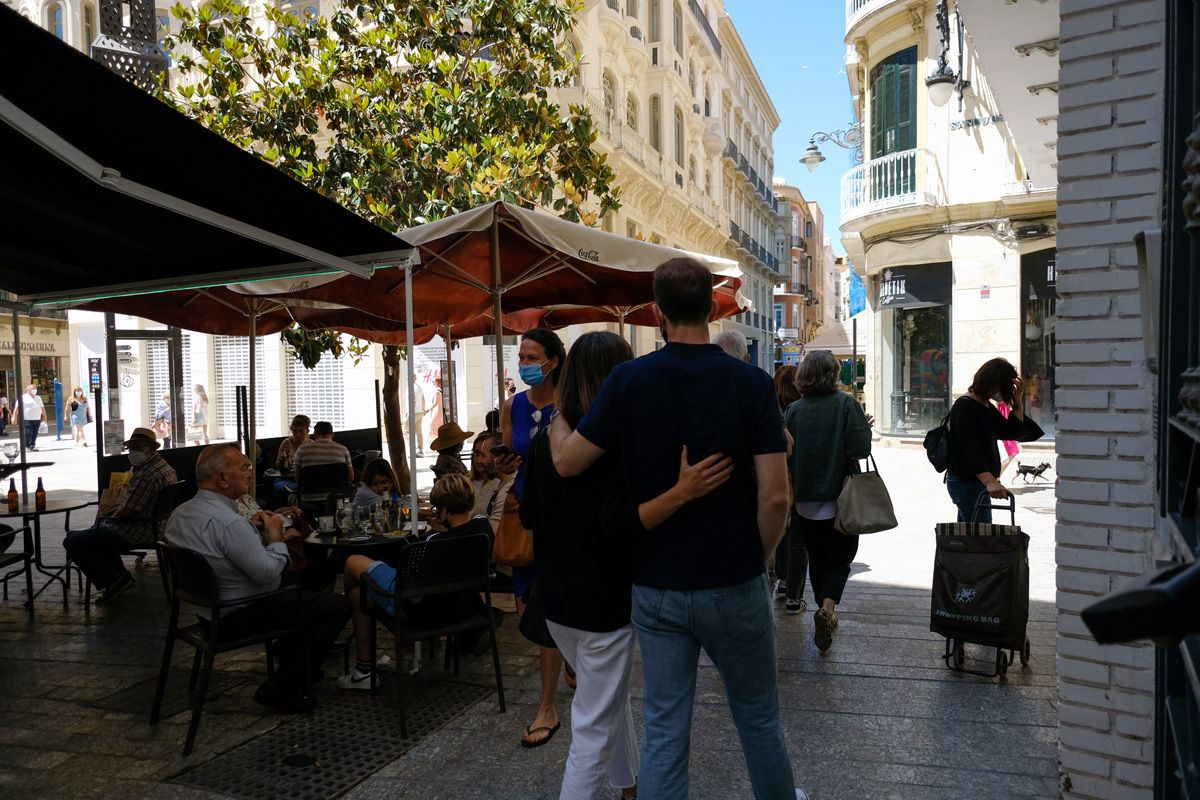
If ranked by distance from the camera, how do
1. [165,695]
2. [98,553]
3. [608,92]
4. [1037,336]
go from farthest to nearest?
[608,92] → [1037,336] → [98,553] → [165,695]

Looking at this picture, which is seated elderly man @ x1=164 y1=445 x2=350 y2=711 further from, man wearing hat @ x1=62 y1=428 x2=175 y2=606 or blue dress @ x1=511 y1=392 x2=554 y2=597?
man wearing hat @ x1=62 y1=428 x2=175 y2=606

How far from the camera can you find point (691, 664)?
2.62m

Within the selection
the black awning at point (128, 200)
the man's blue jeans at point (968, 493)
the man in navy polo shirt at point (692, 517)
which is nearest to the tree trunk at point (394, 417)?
the black awning at point (128, 200)

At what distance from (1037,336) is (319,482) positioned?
15.2m

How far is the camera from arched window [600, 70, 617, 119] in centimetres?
2412

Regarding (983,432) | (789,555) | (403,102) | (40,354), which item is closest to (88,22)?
(40,354)

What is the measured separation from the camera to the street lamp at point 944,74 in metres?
17.5

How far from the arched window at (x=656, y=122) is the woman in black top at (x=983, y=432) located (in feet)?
81.6

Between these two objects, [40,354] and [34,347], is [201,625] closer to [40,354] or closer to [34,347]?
[34,347]

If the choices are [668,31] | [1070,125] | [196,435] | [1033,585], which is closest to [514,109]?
[1033,585]

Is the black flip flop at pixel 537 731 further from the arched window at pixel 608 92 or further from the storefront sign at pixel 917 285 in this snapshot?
the arched window at pixel 608 92

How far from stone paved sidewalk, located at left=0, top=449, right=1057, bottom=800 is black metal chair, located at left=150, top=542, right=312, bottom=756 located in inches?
8.1

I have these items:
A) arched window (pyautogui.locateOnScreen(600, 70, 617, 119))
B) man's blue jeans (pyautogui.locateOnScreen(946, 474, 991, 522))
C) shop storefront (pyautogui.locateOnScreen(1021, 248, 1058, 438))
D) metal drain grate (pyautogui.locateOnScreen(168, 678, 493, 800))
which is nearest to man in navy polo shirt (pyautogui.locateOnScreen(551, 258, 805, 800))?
metal drain grate (pyautogui.locateOnScreen(168, 678, 493, 800))

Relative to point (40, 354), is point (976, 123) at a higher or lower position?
higher
